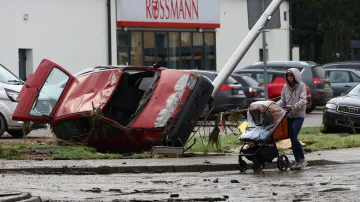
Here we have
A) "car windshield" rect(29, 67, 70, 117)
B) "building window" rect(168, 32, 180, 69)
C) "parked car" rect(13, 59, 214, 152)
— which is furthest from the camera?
"building window" rect(168, 32, 180, 69)

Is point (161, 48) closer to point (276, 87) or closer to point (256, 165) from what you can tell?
point (276, 87)

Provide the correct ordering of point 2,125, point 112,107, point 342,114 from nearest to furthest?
point 112,107, point 2,125, point 342,114

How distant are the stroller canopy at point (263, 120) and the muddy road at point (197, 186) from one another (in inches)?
22.7

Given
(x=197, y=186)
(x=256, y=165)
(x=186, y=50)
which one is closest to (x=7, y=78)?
(x=256, y=165)

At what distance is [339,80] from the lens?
4053 centimetres

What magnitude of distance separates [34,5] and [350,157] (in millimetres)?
21766

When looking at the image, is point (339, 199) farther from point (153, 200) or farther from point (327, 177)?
point (327, 177)

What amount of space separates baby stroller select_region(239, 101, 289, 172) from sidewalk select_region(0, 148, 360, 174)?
0.65m

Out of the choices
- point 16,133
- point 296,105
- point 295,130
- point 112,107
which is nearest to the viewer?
point 296,105

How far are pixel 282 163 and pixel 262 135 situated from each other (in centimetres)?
61

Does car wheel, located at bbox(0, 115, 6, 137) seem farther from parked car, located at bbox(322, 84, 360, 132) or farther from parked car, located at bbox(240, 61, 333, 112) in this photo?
parked car, located at bbox(240, 61, 333, 112)

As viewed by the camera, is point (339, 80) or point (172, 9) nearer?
Answer: point (339, 80)

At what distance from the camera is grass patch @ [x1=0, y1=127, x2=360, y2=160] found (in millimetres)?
17859

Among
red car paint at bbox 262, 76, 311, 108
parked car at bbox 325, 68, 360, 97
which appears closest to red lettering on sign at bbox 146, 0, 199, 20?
parked car at bbox 325, 68, 360, 97
